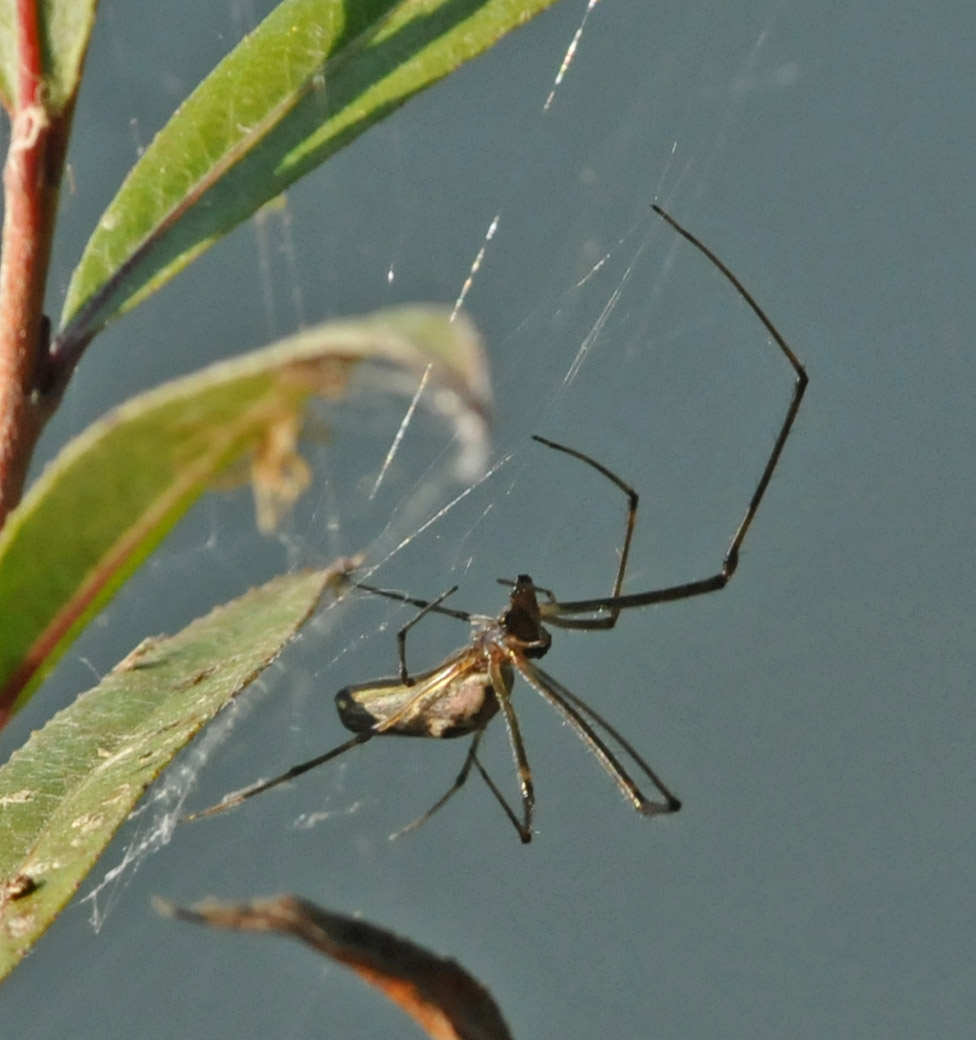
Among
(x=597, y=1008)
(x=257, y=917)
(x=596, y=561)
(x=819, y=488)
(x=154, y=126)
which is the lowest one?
(x=257, y=917)

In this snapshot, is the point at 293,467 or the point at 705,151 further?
the point at 705,151

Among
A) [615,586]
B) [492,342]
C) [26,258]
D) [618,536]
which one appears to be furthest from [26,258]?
[618,536]

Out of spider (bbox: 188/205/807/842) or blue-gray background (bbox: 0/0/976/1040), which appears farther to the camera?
blue-gray background (bbox: 0/0/976/1040)

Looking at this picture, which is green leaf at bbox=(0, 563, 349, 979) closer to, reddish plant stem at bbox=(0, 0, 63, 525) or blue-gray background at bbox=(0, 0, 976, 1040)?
reddish plant stem at bbox=(0, 0, 63, 525)

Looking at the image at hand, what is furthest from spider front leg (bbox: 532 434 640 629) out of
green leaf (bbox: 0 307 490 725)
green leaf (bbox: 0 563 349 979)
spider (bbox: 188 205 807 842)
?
green leaf (bbox: 0 307 490 725)

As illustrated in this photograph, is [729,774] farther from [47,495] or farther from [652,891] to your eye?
[47,495]

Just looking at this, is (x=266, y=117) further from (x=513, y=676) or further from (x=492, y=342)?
(x=513, y=676)

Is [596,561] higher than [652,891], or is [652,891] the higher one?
[596,561]

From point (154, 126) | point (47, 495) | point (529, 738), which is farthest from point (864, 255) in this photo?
point (47, 495)
